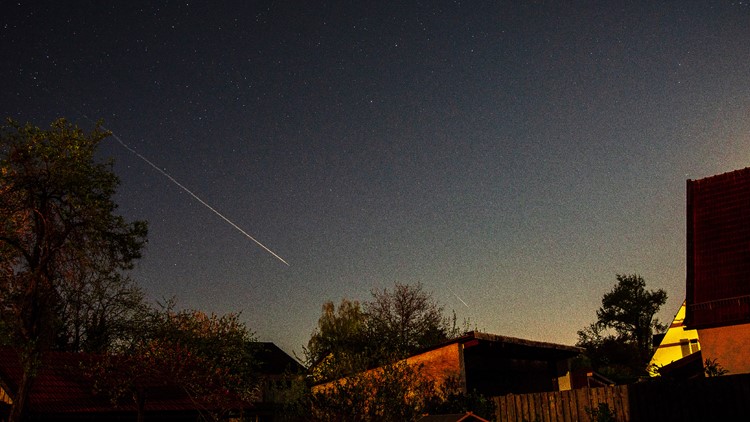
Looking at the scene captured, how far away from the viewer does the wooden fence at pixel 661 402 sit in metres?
13.8

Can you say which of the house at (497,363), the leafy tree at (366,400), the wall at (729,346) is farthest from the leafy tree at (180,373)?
the wall at (729,346)

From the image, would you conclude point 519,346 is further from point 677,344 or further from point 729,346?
point 677,344

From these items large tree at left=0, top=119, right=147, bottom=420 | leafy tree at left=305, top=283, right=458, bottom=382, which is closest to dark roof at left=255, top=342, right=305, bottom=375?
leafy tree at left=305, top=283, right=458, bottom=382

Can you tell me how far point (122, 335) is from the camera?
41.9 meters

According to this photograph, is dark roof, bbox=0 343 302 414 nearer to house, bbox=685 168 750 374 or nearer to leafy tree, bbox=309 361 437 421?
leafy tree, bbox=309 361 437 421

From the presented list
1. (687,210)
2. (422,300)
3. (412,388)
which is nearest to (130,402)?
(412,388)

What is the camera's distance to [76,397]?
2453 centimetres

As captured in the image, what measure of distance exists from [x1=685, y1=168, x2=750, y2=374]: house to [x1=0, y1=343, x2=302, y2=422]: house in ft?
55.6

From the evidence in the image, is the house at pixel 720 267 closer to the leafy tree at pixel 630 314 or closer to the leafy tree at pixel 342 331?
the leafy tree at pixel 342 331

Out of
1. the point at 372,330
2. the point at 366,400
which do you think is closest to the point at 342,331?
the point at 372,330

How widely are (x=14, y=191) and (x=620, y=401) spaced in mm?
19743

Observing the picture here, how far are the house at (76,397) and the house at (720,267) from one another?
16.9 metres

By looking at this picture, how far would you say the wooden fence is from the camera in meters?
13.8

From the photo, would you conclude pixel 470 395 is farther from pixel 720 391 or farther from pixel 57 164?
pixel 57 164
